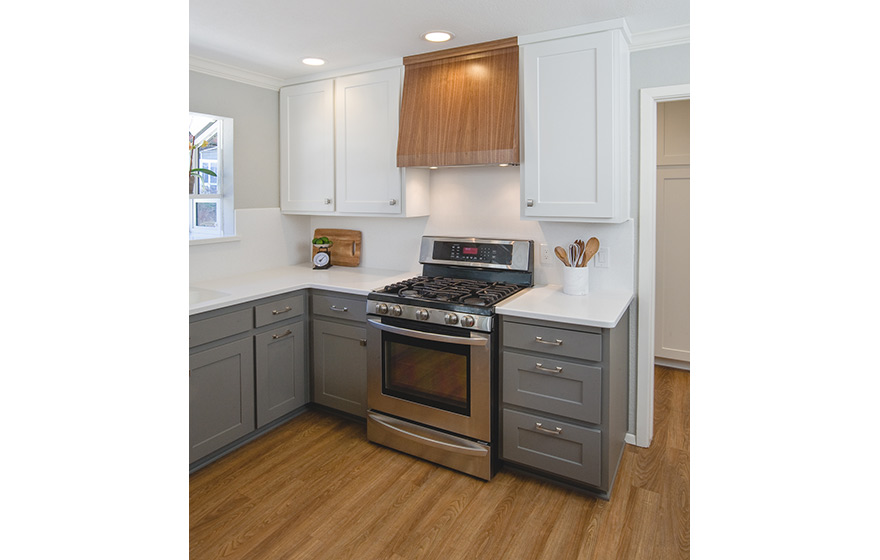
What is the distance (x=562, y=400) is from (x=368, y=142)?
6.53 ft

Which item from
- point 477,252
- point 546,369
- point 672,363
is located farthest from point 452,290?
point 672,363

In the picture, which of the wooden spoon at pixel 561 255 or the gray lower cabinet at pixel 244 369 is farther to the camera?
the wooden spoon at pixel 561 255

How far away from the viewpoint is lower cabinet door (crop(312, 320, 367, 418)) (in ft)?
9.89

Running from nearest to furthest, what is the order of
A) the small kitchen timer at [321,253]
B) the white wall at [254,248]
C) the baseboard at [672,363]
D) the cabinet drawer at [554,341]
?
the cabinet drawer at [554,341] < the white wall at [254,248] < the small kitchen timer at [321,253] < the baseboard at [672,363]

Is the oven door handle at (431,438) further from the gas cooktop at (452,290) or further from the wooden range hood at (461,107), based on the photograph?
the wooden range hood at (461,107)

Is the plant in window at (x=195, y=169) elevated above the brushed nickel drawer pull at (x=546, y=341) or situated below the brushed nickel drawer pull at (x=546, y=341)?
above

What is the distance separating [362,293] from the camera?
2924mm

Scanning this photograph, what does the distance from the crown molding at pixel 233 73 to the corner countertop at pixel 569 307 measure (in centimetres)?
234

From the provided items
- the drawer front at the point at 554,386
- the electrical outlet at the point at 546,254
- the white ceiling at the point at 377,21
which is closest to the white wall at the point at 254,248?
the white ceiling at the point at 377,21

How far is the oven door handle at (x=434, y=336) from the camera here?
8.15 ft

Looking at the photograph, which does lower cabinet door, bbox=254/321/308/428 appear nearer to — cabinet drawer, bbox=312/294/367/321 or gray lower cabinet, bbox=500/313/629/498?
cabinet drawer, bbox=312/294/367/321

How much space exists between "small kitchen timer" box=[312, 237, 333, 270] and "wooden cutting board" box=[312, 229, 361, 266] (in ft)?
0.12
